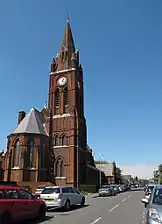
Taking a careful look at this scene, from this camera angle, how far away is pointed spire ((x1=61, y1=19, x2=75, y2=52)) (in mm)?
64125

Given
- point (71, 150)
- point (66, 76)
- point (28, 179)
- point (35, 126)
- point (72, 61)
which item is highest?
point (72, 61)

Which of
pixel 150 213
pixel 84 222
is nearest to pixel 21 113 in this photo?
pixel 84 222

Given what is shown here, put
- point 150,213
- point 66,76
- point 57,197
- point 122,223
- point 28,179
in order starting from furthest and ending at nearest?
point 66,76 → point 28,179 → point 57,197 → point 122,223 → point 150,213

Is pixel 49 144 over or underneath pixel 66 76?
underneath

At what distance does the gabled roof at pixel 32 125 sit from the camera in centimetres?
5174

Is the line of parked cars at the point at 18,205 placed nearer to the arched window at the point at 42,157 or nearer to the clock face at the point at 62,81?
the arched window at the point at 42,157

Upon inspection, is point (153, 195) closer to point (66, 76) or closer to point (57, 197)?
point (57, 197)

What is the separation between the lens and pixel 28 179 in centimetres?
4775

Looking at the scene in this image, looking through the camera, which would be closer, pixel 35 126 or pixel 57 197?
pixel 57 197

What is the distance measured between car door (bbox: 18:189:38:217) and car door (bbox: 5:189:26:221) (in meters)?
0.26

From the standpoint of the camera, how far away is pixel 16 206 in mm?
10859

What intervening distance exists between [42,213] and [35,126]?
134ft

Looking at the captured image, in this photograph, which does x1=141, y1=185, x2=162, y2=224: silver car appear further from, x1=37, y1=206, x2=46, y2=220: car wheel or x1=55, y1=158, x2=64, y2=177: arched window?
x1=55, y1=158, x2=64, y2=177: arched window

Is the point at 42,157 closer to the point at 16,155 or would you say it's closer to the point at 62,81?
the point at 16,155
